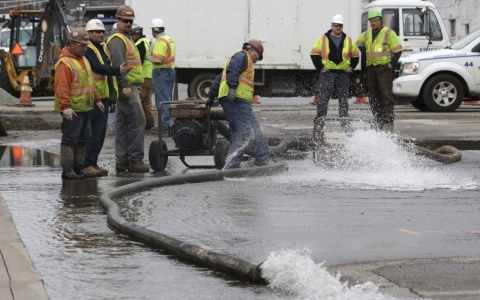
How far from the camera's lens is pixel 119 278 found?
5.82 metres

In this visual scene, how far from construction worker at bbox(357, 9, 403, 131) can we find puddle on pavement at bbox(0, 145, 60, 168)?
5.24 metres

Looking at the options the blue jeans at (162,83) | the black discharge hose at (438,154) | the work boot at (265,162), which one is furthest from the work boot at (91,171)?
the blue jeans at (162,83)

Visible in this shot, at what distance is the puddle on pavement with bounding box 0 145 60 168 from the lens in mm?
12164

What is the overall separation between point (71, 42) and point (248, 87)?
6.78 feet

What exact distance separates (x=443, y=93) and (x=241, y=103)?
11.0 meters

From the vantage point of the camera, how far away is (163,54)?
16547mm

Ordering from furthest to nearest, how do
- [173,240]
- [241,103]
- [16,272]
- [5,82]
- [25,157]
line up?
1. [5,82]
2. [25,157]
3. [241,103]
4. [173,240]
5. [16,272]

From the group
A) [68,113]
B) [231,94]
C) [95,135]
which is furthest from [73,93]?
[231,94]

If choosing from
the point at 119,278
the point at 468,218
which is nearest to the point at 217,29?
the point at 468,218

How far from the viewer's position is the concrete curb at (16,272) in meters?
5.42

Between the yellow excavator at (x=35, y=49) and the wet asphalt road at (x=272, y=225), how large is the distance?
52.0 ft

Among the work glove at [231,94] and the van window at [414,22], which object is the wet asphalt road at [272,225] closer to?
the work glove at [231,94]

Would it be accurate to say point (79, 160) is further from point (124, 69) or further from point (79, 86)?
point (124, 69)

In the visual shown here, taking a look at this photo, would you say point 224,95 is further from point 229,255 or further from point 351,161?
point 229,255
